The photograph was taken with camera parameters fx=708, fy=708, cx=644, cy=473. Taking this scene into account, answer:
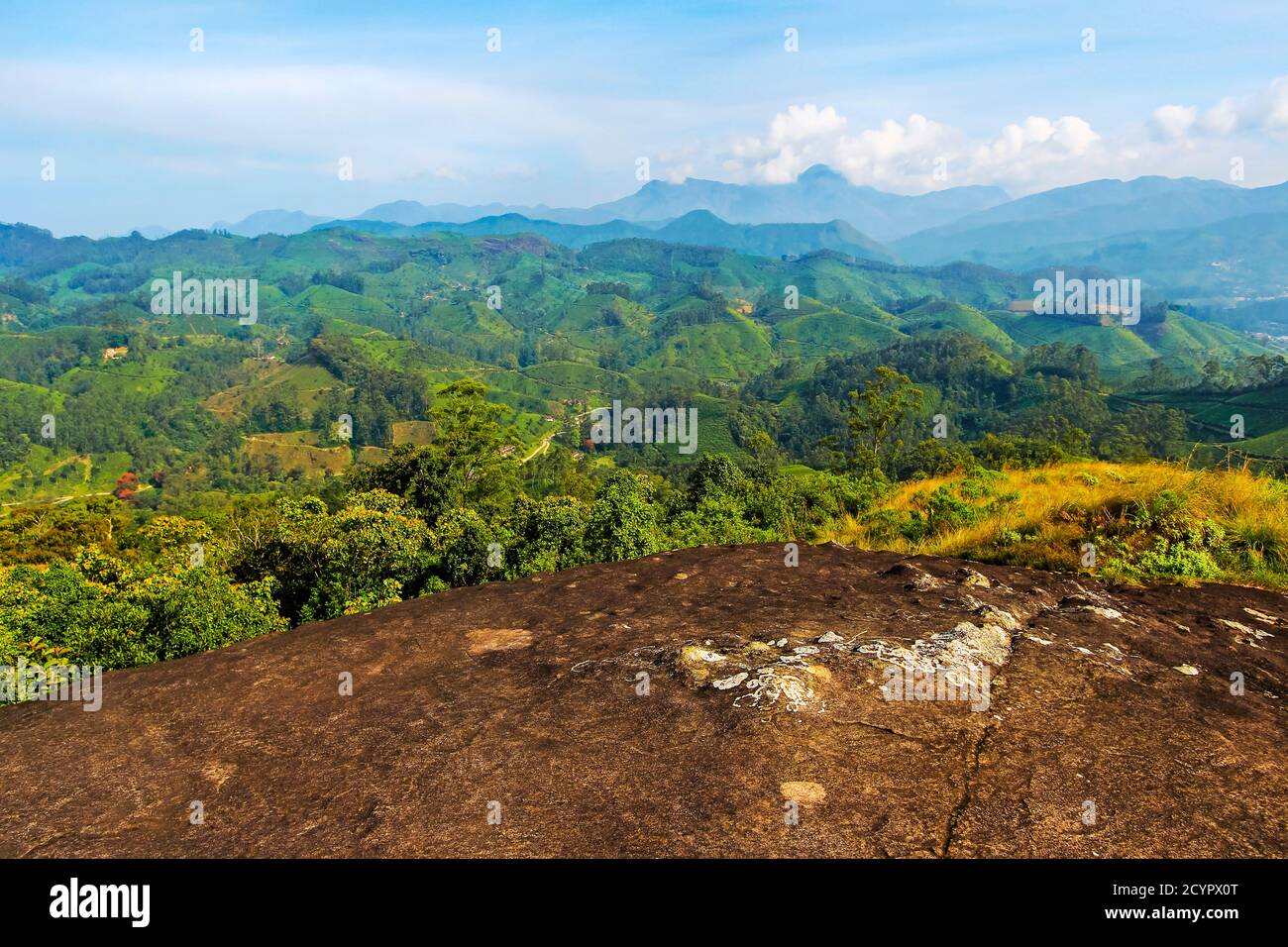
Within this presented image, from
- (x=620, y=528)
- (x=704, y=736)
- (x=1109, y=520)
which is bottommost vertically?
(x=704, y=736)

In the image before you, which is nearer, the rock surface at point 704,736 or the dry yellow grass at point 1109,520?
the rock surface at point 704,736

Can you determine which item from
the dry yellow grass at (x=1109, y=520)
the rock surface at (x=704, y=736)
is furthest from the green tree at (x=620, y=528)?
the rock surface at (x=704, y=736)

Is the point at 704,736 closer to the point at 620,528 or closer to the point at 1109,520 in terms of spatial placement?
the point at 1109,520

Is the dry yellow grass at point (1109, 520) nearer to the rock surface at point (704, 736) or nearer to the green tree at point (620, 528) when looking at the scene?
the rock surface at point (704, 736)

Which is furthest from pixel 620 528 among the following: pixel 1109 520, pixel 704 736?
pixel 704 736

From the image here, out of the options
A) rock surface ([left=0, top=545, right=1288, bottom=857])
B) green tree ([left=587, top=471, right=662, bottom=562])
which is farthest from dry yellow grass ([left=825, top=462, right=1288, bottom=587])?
green tree ([left=587, top=471, right=662, bottom=562])
